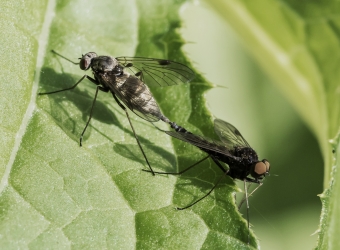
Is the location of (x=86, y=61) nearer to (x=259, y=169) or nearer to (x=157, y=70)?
(x=157, y=70)

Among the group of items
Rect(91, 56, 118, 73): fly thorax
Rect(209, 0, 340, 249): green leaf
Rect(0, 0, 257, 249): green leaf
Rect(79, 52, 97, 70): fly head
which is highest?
Rect(209, 0, 340, 249): green leaf

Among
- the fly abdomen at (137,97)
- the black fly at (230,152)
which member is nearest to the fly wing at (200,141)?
the black fly at (230,152)

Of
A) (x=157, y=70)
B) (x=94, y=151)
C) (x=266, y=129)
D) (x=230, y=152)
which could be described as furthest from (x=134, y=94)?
(x=266, y=129)

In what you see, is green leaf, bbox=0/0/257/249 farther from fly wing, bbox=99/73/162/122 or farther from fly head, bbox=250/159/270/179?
fly head, bbox=250/159/270/179

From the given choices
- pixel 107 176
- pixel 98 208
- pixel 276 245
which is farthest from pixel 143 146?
pixel 276 245

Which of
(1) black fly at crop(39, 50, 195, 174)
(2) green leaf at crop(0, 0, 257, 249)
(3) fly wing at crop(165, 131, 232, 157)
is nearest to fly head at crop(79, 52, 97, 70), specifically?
(1) black fly at crop(39, 50, 195, 174)

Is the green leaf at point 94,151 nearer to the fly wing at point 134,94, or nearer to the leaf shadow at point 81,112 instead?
the leaf shadow at point 81,112
